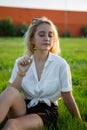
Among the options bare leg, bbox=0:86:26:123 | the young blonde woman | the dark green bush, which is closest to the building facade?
the dark green bush

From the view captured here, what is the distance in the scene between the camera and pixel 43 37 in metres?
3.54

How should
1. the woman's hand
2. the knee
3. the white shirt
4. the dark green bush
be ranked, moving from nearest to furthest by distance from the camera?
1. the knee
2. the woman's hand
3. the white shirt
4. the dark green bush

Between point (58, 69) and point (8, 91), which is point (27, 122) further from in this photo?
point (58, 69)

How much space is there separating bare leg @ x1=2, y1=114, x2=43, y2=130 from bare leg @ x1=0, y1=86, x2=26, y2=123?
9cm

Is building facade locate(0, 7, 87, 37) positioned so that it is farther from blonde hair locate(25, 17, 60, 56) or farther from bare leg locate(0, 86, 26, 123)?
bare leg locate(0, 86, 26, 123)

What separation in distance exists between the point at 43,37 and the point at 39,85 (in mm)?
452

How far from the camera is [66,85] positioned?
134 inches

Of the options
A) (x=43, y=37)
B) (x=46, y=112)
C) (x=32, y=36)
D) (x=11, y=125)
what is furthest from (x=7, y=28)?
(x=11, y=125)

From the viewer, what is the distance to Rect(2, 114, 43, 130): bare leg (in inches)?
118

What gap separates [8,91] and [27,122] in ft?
0.98

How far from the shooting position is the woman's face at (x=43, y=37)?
350cm

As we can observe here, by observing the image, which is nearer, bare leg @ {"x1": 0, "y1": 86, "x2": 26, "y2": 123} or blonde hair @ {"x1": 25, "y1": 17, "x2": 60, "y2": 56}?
bare leg @ {"x1": 0, "y1": 86, "x2": 26, "y2": 123}

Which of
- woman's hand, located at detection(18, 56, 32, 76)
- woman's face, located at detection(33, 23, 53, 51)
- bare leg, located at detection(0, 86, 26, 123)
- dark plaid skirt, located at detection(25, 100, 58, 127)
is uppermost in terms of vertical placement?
woman's face, located at detection(33, 23, 53, 51)

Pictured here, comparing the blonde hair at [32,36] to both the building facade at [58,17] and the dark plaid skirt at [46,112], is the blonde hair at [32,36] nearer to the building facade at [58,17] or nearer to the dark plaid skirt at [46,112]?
the dark plaid skirt at [46,112]
